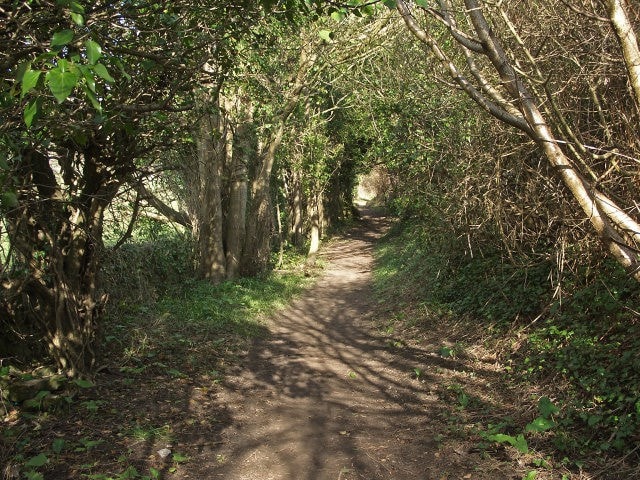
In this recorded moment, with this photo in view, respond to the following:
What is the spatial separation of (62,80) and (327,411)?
5099 millimetres

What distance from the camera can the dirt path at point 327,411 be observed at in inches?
197

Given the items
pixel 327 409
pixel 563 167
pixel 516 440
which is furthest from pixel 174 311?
pixel 563 167

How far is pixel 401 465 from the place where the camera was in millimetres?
5023

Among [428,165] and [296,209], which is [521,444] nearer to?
[428,165]

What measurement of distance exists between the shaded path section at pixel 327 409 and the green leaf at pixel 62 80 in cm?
369

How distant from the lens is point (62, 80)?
2322 mm

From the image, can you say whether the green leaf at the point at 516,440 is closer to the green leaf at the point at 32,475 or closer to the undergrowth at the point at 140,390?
the undergrowth at the point at 140,390

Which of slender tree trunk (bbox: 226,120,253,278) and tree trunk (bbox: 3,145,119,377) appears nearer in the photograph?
tree trunk (bbox: 3,145,119,377)

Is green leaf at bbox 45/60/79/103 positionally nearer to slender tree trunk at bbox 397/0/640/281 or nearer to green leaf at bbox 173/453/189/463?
slender tree trunk at bbox 397/0/640/281

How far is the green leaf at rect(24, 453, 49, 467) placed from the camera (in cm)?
431

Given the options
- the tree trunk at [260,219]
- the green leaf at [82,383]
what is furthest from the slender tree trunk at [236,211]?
the green leaf at [82,383]

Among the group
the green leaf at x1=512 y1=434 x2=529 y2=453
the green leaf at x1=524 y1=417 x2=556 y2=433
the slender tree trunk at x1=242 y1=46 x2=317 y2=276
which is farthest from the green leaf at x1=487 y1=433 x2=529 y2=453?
the slender tree trunk at x1=242 y1=46 x2=317 y2=276

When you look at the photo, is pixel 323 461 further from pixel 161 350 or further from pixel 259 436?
pixel 161 350

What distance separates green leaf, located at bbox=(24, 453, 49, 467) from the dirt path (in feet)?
3.98
